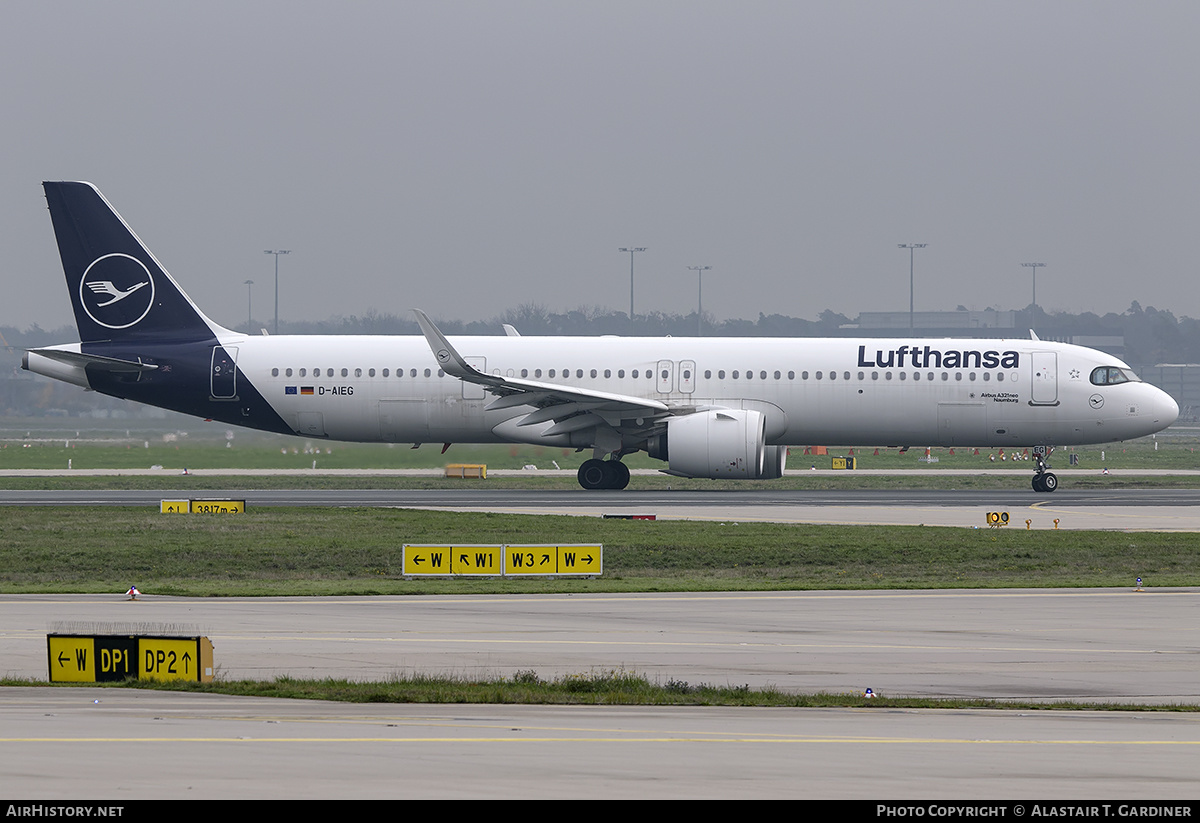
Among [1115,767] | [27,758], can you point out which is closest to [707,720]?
[1115,767]

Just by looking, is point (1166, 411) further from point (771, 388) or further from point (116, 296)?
point (116, 296)

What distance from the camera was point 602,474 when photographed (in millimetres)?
43250

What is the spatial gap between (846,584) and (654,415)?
1856 centimetres

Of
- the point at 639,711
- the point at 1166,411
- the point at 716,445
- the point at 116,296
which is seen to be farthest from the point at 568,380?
the point at 639,711

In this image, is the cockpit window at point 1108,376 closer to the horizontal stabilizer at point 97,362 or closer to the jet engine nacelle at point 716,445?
the jet engine nacelle at point 716,445

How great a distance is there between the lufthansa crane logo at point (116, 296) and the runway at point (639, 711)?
77.2ft

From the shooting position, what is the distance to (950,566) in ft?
86.9

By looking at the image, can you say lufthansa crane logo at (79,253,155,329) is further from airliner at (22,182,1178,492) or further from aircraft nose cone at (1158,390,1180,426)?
aircraft nose cone at (1158,390,1180,426)

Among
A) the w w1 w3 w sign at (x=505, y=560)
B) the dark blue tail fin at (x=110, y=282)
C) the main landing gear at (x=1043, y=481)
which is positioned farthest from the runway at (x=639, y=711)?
the dark blue tail fin at (x=110, y=282)

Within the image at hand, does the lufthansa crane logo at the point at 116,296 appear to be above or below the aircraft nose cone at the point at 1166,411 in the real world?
above

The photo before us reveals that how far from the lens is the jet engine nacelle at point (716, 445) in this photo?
135 ft

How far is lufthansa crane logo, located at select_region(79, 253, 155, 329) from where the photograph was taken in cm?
4416

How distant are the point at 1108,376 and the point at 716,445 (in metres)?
12.5
